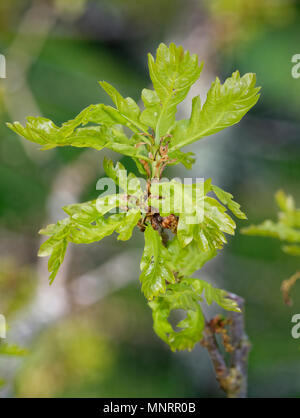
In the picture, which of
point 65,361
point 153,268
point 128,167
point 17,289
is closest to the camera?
point 153,268

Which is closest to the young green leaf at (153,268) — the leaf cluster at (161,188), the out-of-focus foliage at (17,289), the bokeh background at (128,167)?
the leaf cluster at (161,188)

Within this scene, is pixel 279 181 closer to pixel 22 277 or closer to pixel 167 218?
pixel 22 277

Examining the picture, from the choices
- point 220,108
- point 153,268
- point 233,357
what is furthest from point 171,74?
point 233,357

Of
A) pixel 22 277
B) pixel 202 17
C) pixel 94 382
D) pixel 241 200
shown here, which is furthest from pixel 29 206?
pixel 202 17

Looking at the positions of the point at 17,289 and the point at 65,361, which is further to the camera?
the point at 65,361

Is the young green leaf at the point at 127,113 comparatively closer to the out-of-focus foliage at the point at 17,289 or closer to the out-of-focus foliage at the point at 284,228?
the out-of-focus foliage at the point at 284,228

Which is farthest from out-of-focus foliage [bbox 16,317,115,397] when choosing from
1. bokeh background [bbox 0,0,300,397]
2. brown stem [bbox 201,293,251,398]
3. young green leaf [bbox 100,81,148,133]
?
young green leaf [bbox 100,81,148,133]

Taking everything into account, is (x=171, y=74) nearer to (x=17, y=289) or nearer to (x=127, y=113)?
(x=127, y=113)
